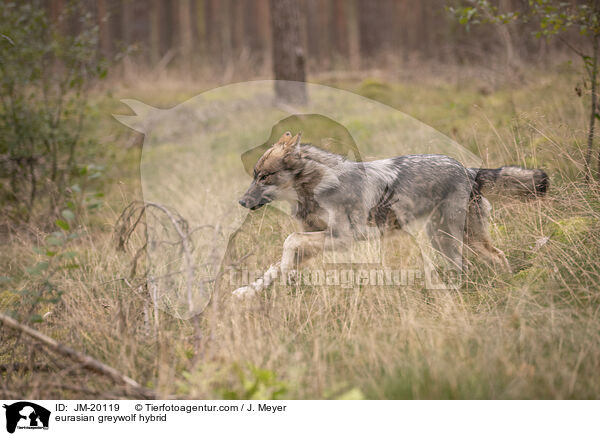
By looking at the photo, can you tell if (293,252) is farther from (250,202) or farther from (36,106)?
(36,106)

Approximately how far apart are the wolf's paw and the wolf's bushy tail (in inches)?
94.2

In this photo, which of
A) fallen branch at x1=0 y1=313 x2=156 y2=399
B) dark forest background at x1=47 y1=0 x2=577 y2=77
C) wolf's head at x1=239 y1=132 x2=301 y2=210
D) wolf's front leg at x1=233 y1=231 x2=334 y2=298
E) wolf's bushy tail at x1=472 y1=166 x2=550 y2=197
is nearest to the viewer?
fallen branch at x1=0 y1=313 x2=156 y2=399

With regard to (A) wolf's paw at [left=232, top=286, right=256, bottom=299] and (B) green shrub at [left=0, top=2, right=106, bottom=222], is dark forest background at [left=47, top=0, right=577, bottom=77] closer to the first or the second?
(B) green shrub at [left=0, top=2, right=106, bottom=222]

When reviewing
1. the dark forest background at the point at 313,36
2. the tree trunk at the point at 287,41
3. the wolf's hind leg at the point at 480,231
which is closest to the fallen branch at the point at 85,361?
the wolf's hind leg at the point at 480,231

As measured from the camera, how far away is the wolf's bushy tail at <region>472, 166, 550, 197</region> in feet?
14.8

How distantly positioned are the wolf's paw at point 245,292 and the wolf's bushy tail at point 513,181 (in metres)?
2.39

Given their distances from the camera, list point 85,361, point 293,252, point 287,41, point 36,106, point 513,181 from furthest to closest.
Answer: point 287,41 < point 36,106 < point 513,181 < point 293,252 < point 85,361

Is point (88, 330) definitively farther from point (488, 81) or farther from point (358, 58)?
point (358, 58)

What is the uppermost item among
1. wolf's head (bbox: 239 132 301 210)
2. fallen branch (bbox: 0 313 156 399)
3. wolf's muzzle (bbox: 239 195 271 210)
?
wolf's head (bbox: 239 132 301 210)

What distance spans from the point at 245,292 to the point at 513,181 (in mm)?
2721

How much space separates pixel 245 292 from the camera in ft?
13.5

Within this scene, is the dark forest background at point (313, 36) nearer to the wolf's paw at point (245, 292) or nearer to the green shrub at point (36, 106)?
the green shrub at point (36, 106)

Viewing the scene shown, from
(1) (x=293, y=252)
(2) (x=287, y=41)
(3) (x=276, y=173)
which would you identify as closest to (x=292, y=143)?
(3) (x=276, y=173)

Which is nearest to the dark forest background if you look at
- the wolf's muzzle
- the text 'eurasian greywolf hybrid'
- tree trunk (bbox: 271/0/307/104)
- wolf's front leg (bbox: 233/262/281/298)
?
tree trunk (bbox: 271/0/307/104)
